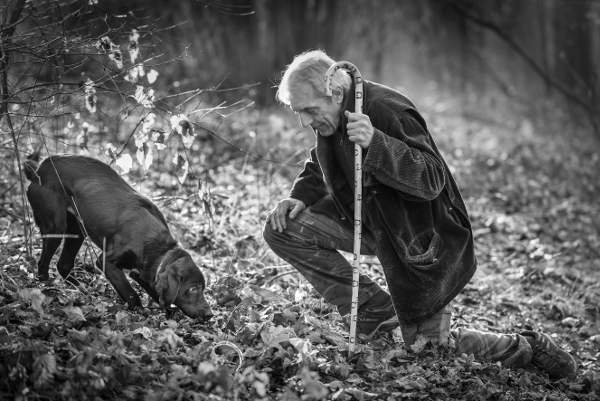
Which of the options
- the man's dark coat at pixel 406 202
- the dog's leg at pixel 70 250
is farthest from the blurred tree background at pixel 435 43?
the man's dark coat at pixel 406 202

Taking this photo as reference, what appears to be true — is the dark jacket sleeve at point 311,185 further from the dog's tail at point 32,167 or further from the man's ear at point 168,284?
the dog's tail at point 32,167

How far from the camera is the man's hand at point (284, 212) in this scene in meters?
5.24

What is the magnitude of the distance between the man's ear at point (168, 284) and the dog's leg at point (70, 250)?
0.86 metres

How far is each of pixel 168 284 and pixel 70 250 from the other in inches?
39.9

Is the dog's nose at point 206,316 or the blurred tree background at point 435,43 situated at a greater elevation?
the dog's nose at point 206,316

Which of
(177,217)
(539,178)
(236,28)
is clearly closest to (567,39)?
(539,178)

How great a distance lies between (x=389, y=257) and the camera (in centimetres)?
478

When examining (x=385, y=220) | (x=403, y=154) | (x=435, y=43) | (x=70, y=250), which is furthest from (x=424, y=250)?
(x=435, y=43)

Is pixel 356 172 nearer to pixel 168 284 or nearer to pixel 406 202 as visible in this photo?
pixel 406 202

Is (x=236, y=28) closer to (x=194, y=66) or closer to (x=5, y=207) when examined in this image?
(x=194, y=66)

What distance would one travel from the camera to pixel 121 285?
4.91 metres

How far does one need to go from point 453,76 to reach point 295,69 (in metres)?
18.6

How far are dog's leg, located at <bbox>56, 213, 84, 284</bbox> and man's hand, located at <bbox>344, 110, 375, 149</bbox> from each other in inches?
90.6

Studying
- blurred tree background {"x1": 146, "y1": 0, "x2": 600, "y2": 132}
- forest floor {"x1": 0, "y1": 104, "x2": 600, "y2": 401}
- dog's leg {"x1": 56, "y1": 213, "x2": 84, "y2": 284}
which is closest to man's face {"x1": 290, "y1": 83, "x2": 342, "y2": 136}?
forest floor {"x1": 0, "y1": 104, "x2": 600, "y2": 401}
